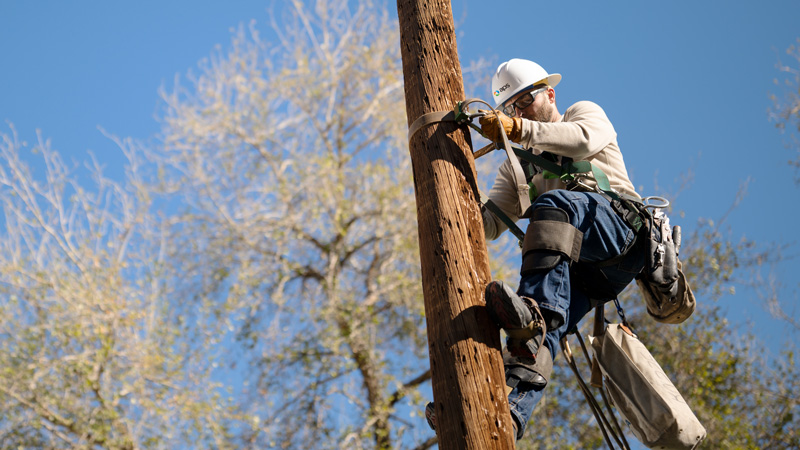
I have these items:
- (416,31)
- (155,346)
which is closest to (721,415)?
(155,346)

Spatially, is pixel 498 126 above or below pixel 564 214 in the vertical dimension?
above

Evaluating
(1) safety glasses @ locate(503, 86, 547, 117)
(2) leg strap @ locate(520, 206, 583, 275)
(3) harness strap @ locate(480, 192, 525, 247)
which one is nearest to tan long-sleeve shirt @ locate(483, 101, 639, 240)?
(1) safety glasses @ locate(503, 86, 547, 117)

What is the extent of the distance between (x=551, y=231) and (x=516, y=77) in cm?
98

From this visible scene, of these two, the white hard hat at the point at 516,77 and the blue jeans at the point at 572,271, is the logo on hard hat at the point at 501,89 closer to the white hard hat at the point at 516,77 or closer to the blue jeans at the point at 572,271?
the white hard hat at the point at 516,77

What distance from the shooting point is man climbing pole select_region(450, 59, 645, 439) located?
2.74 metres

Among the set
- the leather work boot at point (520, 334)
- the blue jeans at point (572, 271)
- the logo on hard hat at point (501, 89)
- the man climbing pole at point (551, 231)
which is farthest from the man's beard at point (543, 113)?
the leather work boot at point (520, 334)

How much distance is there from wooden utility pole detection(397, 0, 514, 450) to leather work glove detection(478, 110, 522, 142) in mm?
115

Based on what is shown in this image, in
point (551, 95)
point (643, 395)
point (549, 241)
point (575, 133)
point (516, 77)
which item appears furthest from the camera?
point (551, 95)

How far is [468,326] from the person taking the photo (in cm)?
253

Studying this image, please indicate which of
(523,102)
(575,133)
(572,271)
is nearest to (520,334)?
(572,271)

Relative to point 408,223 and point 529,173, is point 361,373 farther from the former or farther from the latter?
point 529,173

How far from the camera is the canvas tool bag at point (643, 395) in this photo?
2.95 meters

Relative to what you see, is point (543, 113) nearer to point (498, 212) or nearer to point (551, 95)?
point (551, 95)

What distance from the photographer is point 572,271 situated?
10.5 ft
